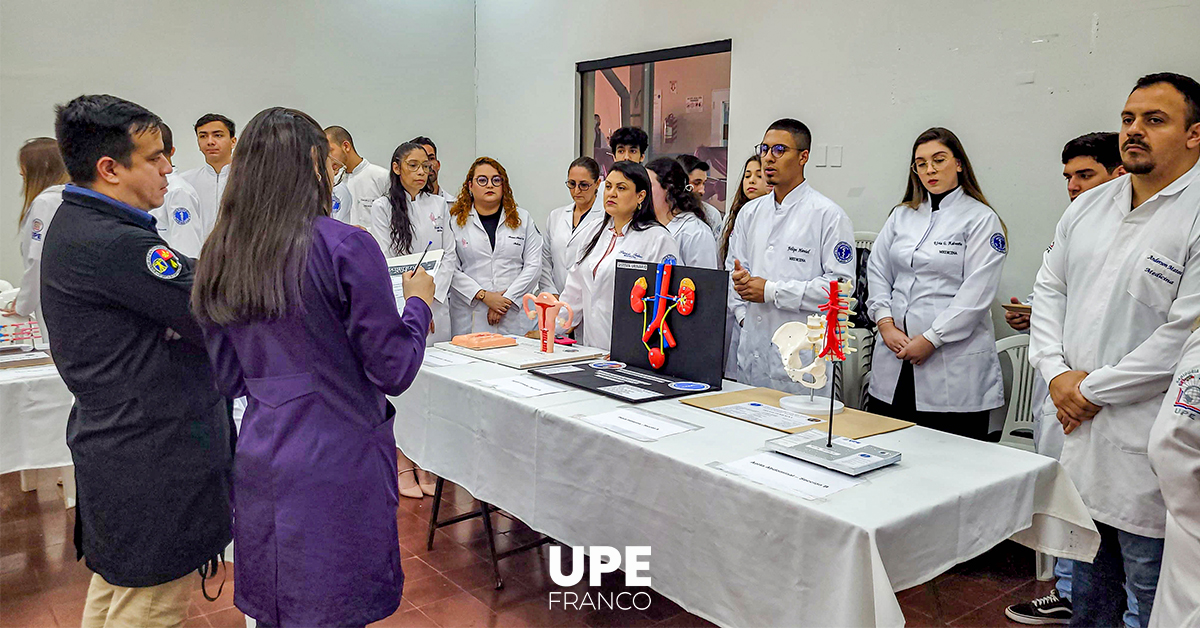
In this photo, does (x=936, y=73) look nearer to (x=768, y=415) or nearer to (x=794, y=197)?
(x=794, y=197)

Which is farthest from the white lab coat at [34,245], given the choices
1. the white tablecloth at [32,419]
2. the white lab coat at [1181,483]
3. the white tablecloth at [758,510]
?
the white lab coat at [1181,483]

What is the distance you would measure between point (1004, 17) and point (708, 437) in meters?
2.99

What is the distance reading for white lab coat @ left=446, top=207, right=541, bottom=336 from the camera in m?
4.25

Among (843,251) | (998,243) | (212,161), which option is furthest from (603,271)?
(212,161)

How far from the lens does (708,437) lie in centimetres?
196

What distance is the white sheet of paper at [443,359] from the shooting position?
2867 mm

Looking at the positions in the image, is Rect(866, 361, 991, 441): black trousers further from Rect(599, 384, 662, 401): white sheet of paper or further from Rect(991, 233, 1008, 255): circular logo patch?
Rect(599, 384, 662, 401): white sheet of paper

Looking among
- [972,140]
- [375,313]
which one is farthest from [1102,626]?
[972,140]

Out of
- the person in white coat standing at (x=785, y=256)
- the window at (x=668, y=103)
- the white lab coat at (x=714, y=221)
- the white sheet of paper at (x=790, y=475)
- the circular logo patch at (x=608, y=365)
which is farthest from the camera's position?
the window at (x=668, y=103)

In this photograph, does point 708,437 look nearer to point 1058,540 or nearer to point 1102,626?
point 1058,540

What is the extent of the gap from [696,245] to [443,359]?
1231 millimetres

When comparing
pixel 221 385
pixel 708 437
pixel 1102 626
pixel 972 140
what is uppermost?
pixel 972 140

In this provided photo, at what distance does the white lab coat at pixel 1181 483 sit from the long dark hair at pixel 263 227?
1811mm

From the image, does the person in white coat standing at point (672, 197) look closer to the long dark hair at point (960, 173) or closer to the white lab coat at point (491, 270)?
the white lab coat at point (491, 270)
